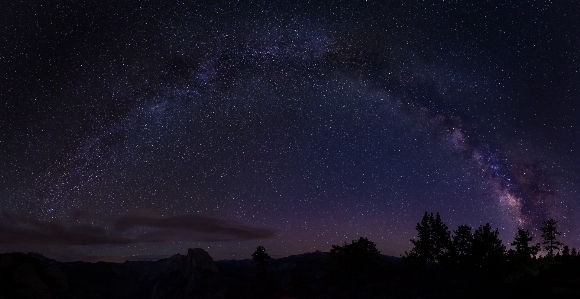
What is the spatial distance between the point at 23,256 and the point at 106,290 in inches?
2450

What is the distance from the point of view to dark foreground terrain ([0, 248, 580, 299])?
47.8m

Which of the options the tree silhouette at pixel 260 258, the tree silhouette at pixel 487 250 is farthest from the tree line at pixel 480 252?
the tree silhouette at pixel 260 258

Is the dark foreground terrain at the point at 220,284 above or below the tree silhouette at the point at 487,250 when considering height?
below

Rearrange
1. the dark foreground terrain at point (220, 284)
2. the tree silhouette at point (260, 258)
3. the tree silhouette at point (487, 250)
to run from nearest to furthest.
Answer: the dark foreground terrain at point (220, 284) → the tree silhouette at point (487, 250) → the tree silhouette at point (260, 258)

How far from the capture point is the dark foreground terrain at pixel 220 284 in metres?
47.8

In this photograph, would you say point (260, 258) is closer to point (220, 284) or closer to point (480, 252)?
point (480, 252)

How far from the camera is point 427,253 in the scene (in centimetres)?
6588

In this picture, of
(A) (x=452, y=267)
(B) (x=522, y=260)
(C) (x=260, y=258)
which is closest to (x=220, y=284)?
(C) (x=260, y=258)

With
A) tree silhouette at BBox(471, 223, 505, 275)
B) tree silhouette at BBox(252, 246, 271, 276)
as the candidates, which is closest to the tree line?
tree silhouette at BBox(471, 223, 505, 275)

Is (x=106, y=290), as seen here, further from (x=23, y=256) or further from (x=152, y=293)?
(x=23, y=256)

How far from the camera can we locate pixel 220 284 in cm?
16300

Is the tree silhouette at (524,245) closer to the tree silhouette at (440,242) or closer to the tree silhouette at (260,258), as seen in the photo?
the tree silhouette at (440,242)

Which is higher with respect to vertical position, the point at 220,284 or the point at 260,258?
the point at 260,258

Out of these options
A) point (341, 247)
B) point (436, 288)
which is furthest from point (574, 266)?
point (341, 247)
